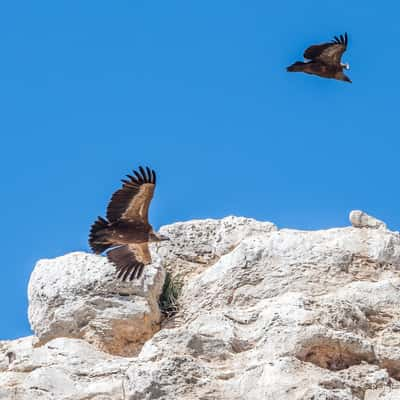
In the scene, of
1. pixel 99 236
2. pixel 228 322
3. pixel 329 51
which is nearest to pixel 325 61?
pixel 329 51

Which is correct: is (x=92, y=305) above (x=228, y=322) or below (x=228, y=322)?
Result: above

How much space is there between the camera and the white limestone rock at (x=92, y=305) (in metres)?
18.3

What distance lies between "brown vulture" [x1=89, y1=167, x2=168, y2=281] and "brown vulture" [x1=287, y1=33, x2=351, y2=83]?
Result: 2832 millimetres

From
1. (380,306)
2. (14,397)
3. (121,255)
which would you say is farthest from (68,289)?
(380,306)

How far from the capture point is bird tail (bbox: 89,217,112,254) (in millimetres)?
19750

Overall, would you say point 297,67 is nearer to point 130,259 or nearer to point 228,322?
point 130,259

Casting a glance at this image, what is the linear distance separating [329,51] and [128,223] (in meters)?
3.97

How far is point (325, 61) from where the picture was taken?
20.9m

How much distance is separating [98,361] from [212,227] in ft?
14.6

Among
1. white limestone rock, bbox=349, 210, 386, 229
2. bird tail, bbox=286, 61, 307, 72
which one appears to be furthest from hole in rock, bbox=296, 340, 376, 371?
bird tail, bbox=286, 61, 307, 72

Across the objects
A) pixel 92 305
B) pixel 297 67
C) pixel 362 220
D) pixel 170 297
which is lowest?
pixel 92 305

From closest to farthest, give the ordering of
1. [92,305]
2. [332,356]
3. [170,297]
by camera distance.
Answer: [332,356] → [92,305] → [170,297]

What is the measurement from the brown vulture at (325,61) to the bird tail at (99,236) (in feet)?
11.7

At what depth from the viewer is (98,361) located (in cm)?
1708
